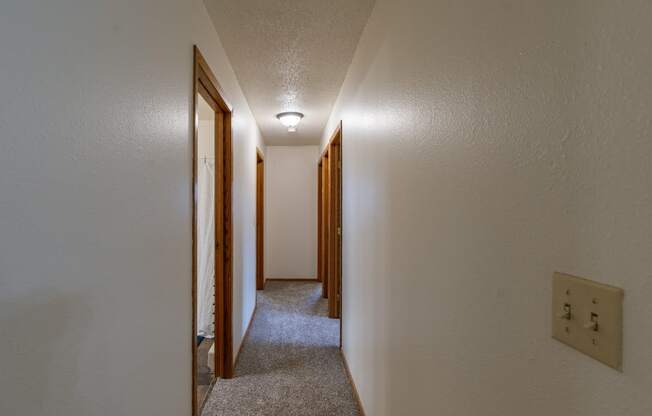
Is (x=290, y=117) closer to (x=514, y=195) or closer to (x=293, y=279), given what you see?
(x=293, y=279)

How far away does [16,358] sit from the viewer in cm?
59

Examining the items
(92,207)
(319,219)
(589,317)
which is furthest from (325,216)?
(589,317)

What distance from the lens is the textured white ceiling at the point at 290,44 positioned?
1.77m

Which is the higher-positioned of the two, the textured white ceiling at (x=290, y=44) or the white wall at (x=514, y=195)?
the textured white ceiling at (x=290, y=44)

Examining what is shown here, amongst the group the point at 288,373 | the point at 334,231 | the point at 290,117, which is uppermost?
the point at 290,117

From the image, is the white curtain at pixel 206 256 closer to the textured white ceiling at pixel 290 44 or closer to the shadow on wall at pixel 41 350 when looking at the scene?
the textured white ceiling at pixel 290 44

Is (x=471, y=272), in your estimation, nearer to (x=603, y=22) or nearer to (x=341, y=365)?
(x=603, y=22)

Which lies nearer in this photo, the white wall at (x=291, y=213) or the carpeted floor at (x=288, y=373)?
the carpeted floor at (x=288, y=373)

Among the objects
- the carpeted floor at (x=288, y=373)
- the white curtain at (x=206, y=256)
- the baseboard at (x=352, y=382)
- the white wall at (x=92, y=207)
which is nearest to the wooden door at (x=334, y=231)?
the carpeted floor at (x=288, y=373)

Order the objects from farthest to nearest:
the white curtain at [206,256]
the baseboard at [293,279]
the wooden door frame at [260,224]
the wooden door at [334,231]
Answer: the baseboard at [293,279]
the wooden door frame at [260,224]
the wooden door at [334,231]
the white curtain at [206,256]

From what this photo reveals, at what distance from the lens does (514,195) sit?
66 centimetres

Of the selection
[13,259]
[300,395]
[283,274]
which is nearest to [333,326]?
[300,395]

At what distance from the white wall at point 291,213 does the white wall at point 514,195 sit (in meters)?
4.43

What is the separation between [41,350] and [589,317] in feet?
3.17
